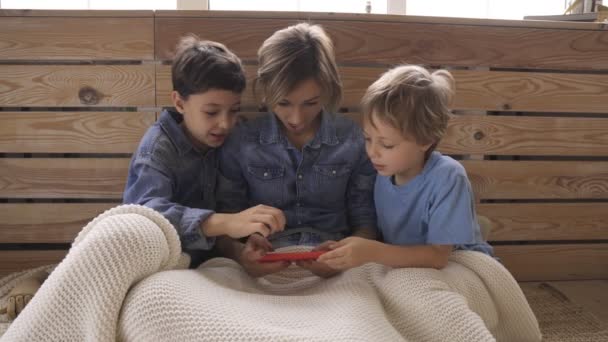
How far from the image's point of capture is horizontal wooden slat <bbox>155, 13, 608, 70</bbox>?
1265 millimetres

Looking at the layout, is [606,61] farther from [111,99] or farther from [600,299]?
[111,99]

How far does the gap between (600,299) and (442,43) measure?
747 millimetres

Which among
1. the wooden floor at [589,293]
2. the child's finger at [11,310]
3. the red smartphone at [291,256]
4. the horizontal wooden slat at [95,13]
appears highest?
the horizontal wooden slat at [95,13]

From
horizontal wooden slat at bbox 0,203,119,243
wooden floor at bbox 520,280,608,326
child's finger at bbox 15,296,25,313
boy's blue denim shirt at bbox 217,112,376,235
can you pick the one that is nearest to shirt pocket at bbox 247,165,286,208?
boy's blue denim shirt at bbox 217,112,376,235

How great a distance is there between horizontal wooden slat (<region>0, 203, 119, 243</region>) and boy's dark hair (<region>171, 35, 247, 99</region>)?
435mm

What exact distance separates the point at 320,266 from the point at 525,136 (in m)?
0.71

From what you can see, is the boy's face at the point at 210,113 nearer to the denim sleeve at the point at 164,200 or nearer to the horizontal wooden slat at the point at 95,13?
the denim sleeve at the point at 164,200

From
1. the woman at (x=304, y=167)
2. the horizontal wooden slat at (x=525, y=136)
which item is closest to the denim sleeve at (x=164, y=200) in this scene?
the woman at (x=304, y=167)

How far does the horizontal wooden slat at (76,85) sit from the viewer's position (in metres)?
1.28

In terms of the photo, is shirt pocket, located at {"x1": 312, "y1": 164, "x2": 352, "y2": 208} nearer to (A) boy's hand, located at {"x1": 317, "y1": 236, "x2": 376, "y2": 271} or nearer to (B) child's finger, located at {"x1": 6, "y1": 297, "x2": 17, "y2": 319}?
(A) boy's hand, located at {"x1": 317, "y1": 236, "x2": 376, "y2": 271}

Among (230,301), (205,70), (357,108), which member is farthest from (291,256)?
(357,108)

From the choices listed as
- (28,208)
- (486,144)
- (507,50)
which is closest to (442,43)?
(507,50)

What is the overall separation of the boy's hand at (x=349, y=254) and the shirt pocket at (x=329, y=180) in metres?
0.22

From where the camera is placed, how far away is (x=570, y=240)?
1.45 metres
